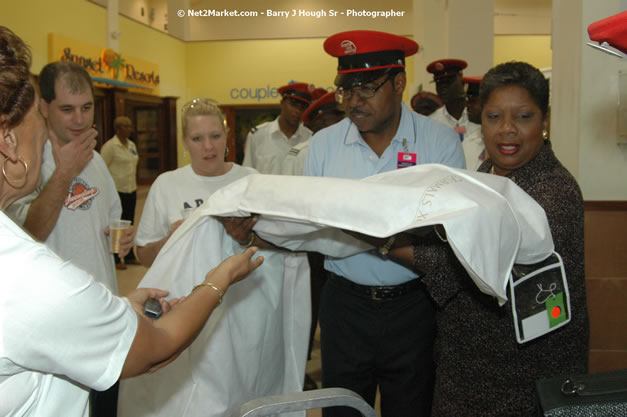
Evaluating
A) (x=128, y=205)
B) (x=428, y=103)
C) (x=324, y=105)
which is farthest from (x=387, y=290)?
(x=128, y=205)

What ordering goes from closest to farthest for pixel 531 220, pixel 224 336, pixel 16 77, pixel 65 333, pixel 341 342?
pixel 65 333 < pixel 16 77 < pixel 531 220 < pixel 224 336 < pixel 341 342

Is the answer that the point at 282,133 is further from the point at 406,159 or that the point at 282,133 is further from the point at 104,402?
the point at 104,402

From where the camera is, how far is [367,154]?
6.97 ft

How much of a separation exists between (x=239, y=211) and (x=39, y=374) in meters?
0.75

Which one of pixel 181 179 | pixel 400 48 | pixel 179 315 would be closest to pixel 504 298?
pixel 179 315

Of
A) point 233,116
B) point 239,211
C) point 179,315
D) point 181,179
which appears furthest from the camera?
point 233,116

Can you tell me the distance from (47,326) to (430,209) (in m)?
0.82

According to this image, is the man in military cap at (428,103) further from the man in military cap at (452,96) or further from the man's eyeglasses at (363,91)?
the man's eyeglasses at (363,91)

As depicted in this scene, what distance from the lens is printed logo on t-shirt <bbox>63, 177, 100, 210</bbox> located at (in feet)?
6.73

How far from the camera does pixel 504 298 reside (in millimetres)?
1236

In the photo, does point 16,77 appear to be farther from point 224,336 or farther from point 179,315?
point 224,336

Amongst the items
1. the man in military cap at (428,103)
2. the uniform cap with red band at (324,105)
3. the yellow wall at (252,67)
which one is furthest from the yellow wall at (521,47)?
the uniform cap with red band at (324,105)

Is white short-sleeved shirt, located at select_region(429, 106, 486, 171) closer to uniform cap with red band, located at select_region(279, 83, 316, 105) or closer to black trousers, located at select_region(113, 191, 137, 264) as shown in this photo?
uniform cap with red band, located at select_region(279, 83, 316, 105)

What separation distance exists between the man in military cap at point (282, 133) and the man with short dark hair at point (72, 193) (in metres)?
2.66
